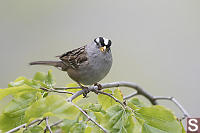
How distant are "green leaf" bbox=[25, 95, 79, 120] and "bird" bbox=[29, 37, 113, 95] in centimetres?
74

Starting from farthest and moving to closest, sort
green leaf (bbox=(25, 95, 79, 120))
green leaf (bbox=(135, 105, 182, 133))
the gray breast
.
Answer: the gray breast, green leaf (bbox=(135, 105, 182, 133)), green leaf (bbox=(25, 95, 79, 120))

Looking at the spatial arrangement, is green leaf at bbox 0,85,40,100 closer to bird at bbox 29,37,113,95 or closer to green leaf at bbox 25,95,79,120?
green leaf at bbox 25,95,79,120

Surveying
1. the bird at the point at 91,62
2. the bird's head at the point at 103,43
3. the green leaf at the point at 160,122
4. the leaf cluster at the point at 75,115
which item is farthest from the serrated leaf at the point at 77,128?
the bird's head at the point at 103,43

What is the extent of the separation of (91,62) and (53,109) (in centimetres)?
91

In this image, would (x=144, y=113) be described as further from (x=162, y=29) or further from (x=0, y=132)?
(x=162, y=29)

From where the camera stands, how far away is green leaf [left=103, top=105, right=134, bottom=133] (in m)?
0.94

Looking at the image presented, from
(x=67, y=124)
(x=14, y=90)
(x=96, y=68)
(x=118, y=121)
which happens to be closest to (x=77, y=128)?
(x=67, y=124)

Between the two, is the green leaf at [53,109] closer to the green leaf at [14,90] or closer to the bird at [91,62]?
the green leaf at [14,90]

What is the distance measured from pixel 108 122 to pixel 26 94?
313mm

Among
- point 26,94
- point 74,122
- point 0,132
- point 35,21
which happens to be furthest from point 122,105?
point 35,21

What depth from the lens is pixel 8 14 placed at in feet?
16.0

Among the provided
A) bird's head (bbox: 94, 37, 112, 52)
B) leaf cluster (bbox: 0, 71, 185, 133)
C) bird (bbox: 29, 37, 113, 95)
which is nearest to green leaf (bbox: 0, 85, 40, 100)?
leaf cluster (bbox: 0, 71, 185, 133)

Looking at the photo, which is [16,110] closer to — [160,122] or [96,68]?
A: [160,122]

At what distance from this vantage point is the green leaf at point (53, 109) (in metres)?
0.84
